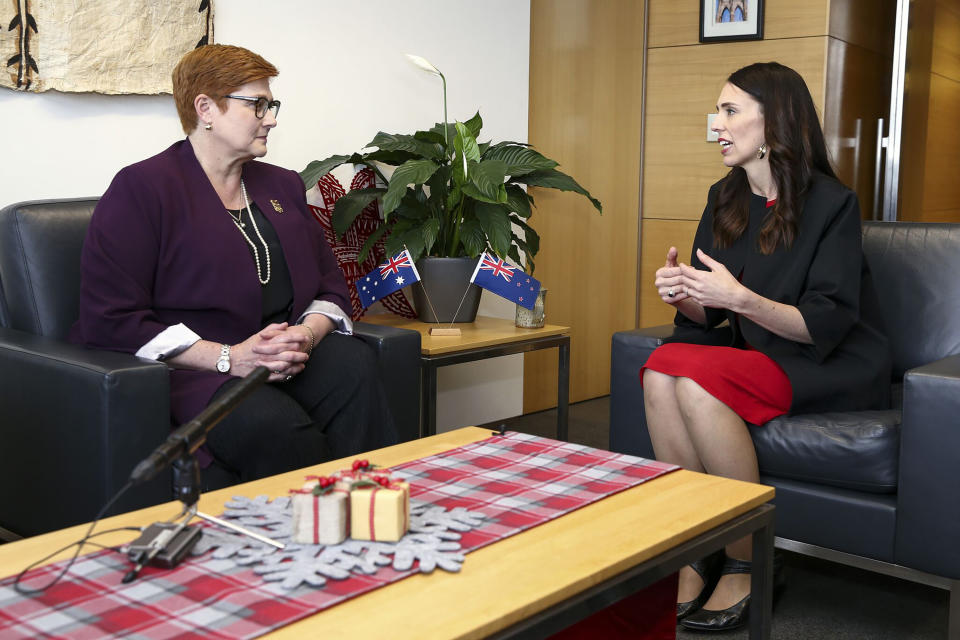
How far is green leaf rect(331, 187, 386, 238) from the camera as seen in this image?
304cm

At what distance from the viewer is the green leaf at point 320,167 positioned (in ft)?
9.75

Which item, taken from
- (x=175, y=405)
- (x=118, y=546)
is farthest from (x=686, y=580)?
(x=118, y=546)

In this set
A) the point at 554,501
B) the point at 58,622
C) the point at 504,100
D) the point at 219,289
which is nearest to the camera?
the point at 58,622

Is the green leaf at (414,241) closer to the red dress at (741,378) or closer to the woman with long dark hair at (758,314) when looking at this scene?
the woman with long dark hair at (758,314)

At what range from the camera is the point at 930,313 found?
8.17 ft

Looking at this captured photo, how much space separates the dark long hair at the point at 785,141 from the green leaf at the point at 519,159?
862 millimetres

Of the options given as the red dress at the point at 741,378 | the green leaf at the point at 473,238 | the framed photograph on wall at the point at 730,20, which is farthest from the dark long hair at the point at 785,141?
the framed photograph on wall at the point at 730,20

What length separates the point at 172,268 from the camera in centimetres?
222

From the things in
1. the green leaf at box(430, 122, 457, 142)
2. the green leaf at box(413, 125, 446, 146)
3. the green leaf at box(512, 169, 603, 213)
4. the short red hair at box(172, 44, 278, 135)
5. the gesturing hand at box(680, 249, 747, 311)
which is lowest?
the gesturing hand at box(680, 249, 747, 311)

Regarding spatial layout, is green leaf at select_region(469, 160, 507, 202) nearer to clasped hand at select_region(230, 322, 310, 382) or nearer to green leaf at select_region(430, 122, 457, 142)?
green leaf at select_region(430, 122, 457, 142)

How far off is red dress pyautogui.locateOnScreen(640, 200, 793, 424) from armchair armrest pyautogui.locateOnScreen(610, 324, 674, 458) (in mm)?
258

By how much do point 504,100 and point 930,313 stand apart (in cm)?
196

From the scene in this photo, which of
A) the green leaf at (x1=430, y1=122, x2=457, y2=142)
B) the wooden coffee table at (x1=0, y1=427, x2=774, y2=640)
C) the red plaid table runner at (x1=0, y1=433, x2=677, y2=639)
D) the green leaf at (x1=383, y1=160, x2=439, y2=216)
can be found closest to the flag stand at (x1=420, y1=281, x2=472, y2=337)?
the green leaf at (x1=383, y1=160, x2=439, y2=216)

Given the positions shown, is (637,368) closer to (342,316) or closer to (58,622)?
(342,316)
